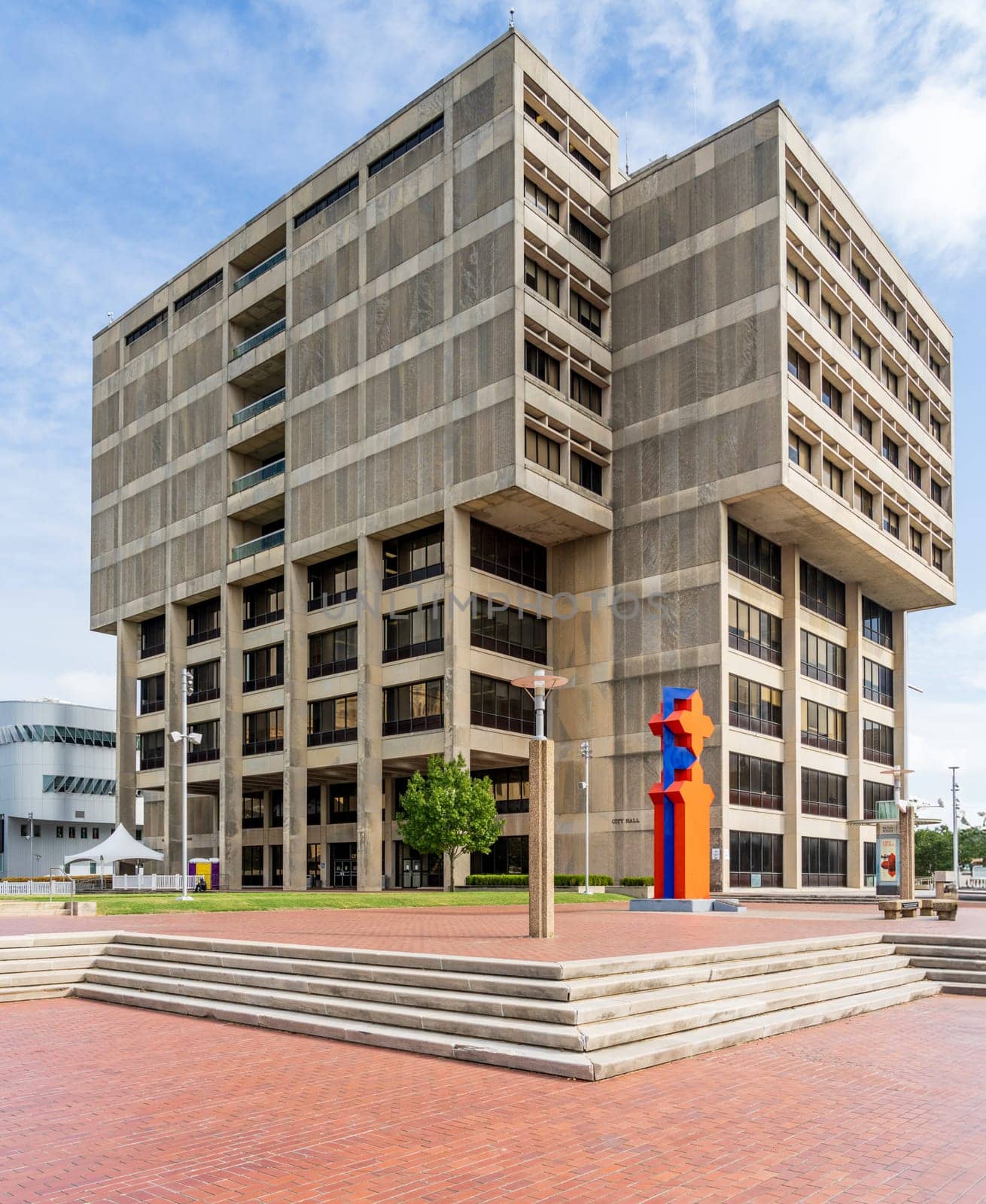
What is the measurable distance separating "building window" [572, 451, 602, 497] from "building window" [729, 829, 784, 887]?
726 inches

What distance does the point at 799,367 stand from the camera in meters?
54.4

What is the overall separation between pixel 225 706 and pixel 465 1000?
173 feet

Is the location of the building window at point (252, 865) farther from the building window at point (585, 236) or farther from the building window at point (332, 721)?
the building window at point (585, 236)

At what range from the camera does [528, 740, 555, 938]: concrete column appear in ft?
60.4

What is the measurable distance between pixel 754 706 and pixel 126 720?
41966 mm

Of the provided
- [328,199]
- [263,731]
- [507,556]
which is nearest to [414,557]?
[507,556]

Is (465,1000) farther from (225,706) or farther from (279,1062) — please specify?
(225,706)

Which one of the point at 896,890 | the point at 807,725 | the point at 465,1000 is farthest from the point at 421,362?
the point at 465,1000

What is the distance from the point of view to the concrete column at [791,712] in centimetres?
5494

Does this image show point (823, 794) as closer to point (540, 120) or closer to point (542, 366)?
point (542, 366)

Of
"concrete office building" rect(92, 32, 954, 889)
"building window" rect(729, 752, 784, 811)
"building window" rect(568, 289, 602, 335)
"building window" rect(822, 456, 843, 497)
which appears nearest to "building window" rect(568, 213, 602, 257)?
"concrete office building" rect(92, 32, 954, 889)

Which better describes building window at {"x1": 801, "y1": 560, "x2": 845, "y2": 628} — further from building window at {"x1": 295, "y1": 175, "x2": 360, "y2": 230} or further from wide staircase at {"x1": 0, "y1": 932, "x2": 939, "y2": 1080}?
wide staircase at {"x1": 0, "y1": 932, "x2": 939, "y2": 1080}

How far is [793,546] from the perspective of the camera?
57531 mm

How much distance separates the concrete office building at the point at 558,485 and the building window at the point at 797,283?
384mm
